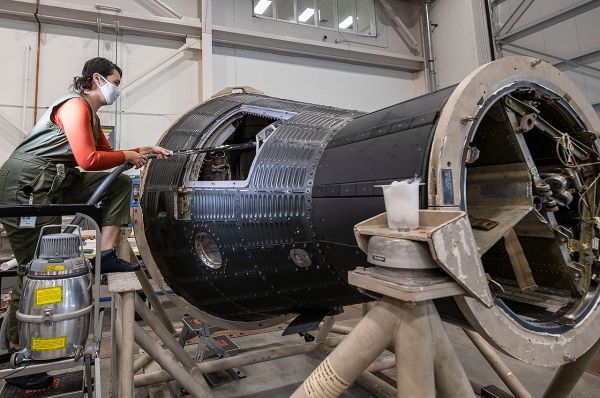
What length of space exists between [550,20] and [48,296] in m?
6.97

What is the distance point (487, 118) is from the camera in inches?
63.1

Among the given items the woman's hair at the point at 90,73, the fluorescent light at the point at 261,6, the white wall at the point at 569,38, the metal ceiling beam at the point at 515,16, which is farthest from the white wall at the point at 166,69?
the woman's hair at the point at 90,73

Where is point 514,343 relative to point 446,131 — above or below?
below

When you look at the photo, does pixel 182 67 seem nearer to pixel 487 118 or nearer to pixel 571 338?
pixel 487 118

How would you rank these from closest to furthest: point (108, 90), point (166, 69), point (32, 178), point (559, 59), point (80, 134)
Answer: point (80, 134) < point (32, 178) < point (108, 90) < point (559, 59) < point (166, 69)

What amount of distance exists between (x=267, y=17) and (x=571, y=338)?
22.4 ft

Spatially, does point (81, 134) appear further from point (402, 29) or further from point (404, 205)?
point (402, 29)

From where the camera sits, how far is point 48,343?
1320 mm

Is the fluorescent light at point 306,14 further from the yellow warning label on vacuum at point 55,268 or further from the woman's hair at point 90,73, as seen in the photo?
the yellow warning label on vacuum at point 55,268

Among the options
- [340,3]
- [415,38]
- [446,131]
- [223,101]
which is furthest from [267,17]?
[446,131]

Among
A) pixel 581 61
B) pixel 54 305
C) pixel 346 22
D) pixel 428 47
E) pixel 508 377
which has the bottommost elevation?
pixel 508 377

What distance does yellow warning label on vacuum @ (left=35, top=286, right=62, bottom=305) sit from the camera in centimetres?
133

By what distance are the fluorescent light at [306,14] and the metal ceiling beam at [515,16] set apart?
3341mm

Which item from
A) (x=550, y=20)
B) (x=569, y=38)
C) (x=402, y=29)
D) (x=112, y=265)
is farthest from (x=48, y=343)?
(x=402, y=29)
